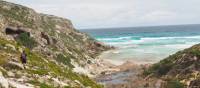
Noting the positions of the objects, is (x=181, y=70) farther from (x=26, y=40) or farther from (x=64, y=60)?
(x=26, y=40)

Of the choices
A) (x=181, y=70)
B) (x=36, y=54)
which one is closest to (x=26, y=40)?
(x=36, y=54)

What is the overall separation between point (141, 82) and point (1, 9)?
134ft

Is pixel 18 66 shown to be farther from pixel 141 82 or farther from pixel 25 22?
pixel 25 22

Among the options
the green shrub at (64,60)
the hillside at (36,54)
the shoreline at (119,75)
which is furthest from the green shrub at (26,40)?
the shoreline at (119,75)

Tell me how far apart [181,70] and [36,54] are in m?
23.5

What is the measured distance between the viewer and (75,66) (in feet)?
276

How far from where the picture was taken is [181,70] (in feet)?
215

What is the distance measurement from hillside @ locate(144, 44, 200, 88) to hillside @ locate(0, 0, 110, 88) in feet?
40.2

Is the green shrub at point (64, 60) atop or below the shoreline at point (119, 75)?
atop

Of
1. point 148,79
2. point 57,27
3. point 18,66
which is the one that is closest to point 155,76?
point 148,79

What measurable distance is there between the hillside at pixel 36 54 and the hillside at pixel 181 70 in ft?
40.2

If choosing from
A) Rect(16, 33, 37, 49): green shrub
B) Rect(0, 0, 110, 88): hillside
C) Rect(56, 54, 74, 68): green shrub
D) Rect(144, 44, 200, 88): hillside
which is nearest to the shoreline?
Rect(0, 0, 110, 88): hillside

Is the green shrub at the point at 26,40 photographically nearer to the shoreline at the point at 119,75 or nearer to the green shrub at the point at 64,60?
the green shrub at the point at 64,60

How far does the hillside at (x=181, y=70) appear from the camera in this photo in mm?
57116
